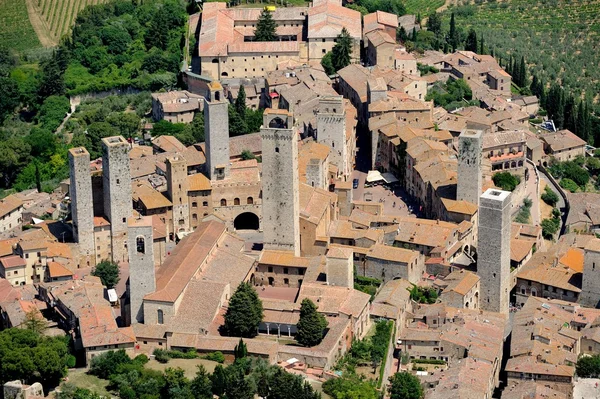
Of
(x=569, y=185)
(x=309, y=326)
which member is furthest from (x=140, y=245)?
(x=569, y=185)

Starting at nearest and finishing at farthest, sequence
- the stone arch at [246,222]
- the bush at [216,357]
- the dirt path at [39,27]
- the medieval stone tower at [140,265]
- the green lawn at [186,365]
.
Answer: the green lawn at [186,365] < the bush at [216,357] < the medieval stone tower at [140,265] < the stone arch at [246,222] < the dirt path at [39,27]

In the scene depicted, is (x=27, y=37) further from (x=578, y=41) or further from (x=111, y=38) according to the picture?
(x=578, y=41)

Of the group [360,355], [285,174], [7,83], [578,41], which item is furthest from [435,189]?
[578,41]

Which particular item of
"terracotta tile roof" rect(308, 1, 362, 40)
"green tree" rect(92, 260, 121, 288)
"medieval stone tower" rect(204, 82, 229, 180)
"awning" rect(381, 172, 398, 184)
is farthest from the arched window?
"terracotta tile roof" rect(308, 1, 362, 40)

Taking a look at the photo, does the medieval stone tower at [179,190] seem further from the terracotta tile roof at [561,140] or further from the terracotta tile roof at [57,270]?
the terracotta tile roof at [561,140]

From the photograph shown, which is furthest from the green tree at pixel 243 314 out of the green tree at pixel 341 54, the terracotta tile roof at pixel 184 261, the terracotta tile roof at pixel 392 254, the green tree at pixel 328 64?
the green tree at pixel 341 54

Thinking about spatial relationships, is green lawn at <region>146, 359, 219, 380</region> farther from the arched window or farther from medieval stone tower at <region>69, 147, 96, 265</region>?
medieval stone tower at <region>69, 147, 96, 265</region>
